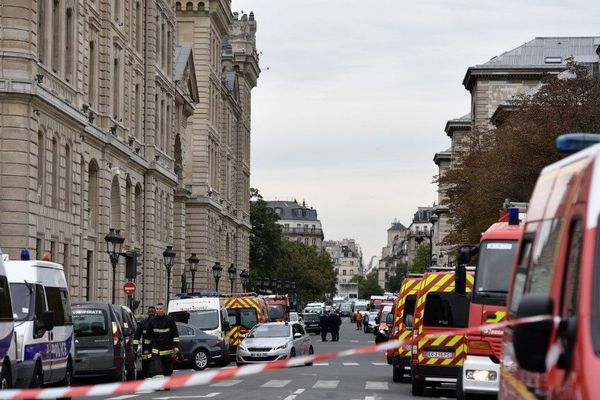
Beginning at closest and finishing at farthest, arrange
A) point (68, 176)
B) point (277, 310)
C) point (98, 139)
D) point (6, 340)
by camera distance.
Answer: point (6, 340), point (68, 176), point (98, 139), point (277, 310)

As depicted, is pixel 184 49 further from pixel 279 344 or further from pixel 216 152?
pixel 279 344

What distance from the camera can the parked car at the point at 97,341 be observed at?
30344mm

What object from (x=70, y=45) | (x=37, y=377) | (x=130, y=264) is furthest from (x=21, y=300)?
(x=130, y=264)

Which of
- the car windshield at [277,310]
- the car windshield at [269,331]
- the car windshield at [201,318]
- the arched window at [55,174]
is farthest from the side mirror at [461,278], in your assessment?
the car windshield at [277,310]

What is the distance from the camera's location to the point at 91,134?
184ft

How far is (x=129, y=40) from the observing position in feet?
217

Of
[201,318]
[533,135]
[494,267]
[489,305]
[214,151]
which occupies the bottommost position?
[489,305]

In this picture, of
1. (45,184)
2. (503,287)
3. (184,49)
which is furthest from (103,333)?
(184,49)

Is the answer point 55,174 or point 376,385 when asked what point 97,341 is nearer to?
point 376,385

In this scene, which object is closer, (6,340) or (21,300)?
(6,340)

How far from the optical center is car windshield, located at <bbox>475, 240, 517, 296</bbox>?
2211 centimetres

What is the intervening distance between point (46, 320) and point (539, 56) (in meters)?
104

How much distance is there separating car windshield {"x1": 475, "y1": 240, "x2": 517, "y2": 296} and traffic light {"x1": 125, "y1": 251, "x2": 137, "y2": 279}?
116ft

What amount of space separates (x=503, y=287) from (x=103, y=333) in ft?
36.3
